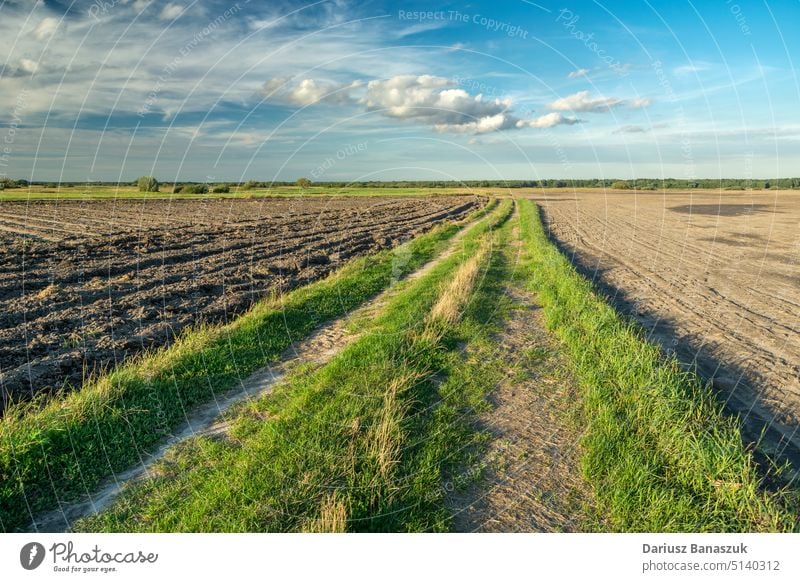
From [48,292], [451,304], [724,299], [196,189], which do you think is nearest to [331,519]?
[451,304]

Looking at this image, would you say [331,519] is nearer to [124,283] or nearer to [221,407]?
[221,407]

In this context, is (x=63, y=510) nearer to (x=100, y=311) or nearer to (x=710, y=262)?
(x=100, y=311)

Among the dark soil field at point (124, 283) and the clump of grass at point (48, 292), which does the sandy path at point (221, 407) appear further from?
the clump of grass at point (48, 292)

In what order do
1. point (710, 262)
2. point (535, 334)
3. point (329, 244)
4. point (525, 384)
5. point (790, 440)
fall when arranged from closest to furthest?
1. point (790, 440)
2. point (525, 384)
3. point (535, 334)
4. point (710, 262)
5. point (329, 244)

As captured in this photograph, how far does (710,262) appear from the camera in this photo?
2161 cm

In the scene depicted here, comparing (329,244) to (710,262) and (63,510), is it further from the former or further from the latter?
(63,510)

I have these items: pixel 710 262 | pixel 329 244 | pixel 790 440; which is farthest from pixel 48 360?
pixel 710 262

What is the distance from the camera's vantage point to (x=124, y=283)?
596 inches

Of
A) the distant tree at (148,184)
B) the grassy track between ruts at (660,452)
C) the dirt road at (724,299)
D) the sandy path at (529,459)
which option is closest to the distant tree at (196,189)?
the distant tree at (148,184)

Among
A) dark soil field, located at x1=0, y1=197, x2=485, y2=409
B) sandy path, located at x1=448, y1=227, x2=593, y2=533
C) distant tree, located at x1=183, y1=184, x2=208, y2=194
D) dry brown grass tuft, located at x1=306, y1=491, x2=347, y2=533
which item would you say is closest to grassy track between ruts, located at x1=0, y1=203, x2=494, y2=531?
dark soil field, located at x1=0, y1=197, x2=485, y2=409

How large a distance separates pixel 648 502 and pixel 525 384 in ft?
11.1

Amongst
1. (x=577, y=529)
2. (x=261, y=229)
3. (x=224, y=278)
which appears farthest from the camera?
(x=261, y=229)

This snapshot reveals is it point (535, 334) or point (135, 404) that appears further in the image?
point (535, 334)

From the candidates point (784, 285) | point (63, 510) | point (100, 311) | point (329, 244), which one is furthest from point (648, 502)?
point (329, 244)
